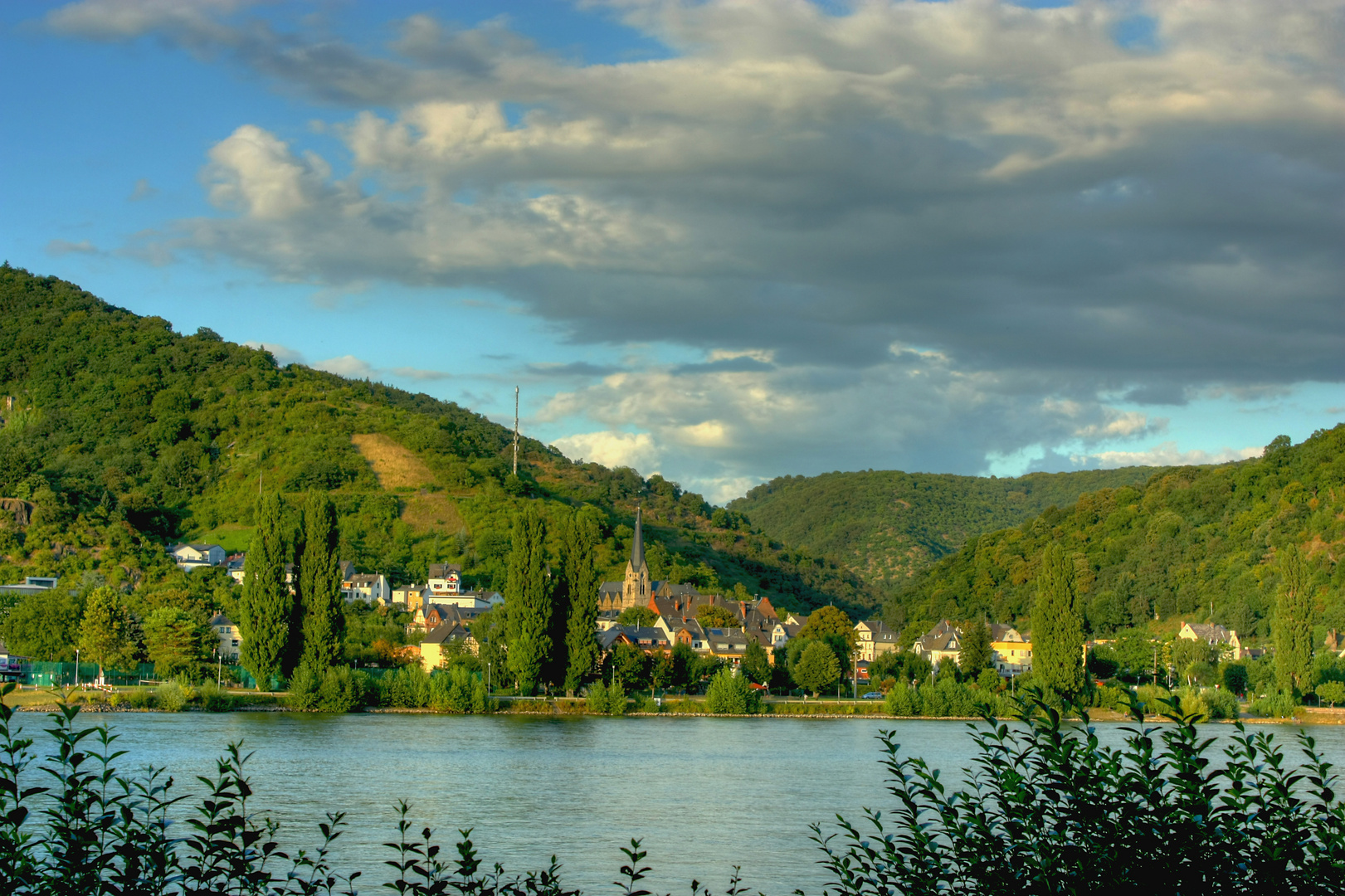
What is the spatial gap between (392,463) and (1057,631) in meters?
89.3

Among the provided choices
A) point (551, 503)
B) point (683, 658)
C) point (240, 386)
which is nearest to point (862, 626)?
point (551, 503)

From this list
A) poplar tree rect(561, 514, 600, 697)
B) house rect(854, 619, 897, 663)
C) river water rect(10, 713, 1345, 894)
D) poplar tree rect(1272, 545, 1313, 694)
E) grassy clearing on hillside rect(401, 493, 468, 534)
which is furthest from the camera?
grassy clearing on hillside rect(401, 493, 468, 534)

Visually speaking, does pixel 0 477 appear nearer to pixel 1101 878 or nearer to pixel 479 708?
pixel 479 708

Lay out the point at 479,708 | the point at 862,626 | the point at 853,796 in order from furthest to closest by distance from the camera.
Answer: the point at 862,626
the point at 479,708
the point at 853,796

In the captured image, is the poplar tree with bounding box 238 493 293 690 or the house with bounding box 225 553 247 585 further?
the house with bounding box 225 553 247 585

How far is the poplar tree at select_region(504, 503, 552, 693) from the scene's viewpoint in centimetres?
7181

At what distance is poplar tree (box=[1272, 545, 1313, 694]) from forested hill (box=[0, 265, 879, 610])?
5960cm

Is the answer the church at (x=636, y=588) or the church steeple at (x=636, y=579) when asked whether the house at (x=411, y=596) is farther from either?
the church steeple at (x=636, y=579)

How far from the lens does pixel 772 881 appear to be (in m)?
26.3

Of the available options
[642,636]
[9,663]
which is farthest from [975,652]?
[9,663]

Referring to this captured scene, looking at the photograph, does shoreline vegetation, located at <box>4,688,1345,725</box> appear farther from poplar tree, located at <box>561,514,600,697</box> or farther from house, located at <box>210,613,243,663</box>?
house, located at <box>210,613,243,663</box>

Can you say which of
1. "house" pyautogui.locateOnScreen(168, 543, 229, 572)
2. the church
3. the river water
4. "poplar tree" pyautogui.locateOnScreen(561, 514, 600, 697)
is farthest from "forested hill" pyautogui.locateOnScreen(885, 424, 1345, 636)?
"house" pyautogui.locateOnScreen(168, 543, 229, 572)

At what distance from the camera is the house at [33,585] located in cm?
8925

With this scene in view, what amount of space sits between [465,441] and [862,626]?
57.4 meters
